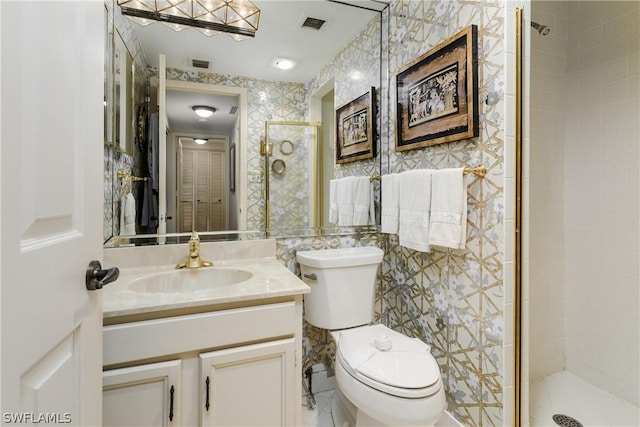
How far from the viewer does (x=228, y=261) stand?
61.8 inches

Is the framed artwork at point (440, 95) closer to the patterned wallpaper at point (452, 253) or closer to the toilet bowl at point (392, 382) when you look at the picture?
the patterned wallpaper at point (452, 253)

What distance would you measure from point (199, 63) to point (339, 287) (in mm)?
1298

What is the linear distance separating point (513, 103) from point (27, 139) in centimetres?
144

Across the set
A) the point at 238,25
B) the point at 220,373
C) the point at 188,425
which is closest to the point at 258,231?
the point at 220,373

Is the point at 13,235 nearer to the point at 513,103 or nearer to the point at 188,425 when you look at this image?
the point at 188,425

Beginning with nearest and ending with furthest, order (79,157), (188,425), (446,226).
Result: 1. (79,157)
2. (188,425)
3. (446,226)

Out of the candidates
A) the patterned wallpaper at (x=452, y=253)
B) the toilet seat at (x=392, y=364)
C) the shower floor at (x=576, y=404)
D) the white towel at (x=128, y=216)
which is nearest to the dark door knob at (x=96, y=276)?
the white towel at (x=128, y=216)

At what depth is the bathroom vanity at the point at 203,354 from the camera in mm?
978

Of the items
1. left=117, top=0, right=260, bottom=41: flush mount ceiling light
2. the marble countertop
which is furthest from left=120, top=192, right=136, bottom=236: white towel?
left=117, top=0, right=260, bottom=41: flush mount ceiling light

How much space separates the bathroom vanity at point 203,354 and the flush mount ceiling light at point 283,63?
3.73ft

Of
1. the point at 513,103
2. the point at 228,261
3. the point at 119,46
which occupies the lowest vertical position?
the point at 228,261

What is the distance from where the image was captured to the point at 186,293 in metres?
1.10

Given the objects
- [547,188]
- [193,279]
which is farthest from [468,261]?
[193,279]

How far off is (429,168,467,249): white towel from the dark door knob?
120cm
